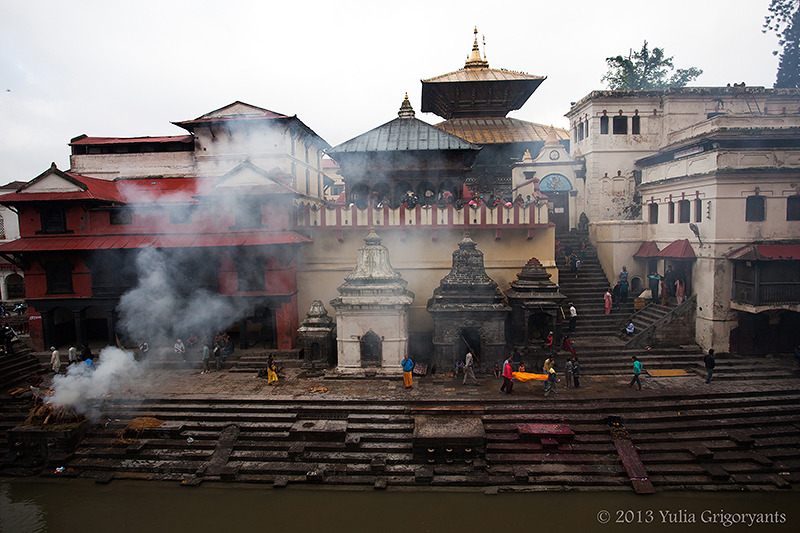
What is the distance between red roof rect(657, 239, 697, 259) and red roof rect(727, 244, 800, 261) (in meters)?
1.38

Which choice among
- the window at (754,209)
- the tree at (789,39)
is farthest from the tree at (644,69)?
the window at (754,209)

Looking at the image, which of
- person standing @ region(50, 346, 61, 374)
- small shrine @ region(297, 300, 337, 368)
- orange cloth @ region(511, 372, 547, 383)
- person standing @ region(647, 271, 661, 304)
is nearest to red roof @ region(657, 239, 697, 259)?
person standing @ region(647, 271, 661, 304)

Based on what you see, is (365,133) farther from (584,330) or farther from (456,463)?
(456,463)

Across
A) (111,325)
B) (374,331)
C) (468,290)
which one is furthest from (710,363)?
(111,325)

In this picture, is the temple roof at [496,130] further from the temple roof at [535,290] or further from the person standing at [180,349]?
the person standing at [180,349]

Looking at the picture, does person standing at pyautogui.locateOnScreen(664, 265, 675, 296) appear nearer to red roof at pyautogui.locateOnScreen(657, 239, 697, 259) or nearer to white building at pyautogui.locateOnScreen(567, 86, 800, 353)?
white building at pyautogui.locateOnScreen(567, 86, 800, 353)

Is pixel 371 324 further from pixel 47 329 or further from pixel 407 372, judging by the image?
pixel 47 329

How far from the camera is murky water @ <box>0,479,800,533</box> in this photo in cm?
898

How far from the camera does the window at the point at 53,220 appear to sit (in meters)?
16.9

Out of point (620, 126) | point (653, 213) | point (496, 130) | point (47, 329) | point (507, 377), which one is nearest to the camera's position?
point (507, 377)

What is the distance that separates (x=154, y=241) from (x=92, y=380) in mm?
5282

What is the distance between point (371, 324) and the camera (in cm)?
1452

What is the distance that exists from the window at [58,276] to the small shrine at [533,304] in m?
16.3

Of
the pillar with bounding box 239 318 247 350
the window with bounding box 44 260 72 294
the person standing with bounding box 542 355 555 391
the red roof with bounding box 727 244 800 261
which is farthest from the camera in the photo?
the window with bounding box 44 260 72 294
